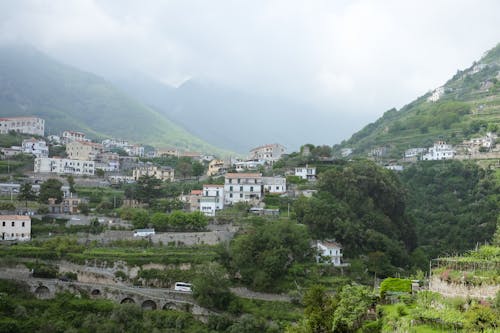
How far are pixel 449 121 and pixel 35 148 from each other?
48394mm

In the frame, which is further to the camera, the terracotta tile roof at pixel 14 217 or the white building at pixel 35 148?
the white building at pixel 35 148

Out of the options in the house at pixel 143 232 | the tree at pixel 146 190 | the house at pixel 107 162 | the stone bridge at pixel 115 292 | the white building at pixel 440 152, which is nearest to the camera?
the stone bridge at pixel 115 292

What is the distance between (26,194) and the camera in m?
48.0

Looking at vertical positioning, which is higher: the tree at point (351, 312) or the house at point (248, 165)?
the house at point (248, 165)

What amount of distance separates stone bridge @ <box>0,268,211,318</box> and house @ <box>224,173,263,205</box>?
15570 mm

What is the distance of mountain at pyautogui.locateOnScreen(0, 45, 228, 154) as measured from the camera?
394 feet

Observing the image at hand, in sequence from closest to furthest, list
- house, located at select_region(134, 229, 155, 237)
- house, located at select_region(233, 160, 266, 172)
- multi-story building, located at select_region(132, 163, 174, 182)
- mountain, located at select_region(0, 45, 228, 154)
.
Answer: house, located at select_region(134, 229, 155, 237), multi-story building, located at select_region(132, 163, 174, 182), house, located at select_region(233, 160, 266, 172), mountain, located at select_region(0, 45, 228, 154)

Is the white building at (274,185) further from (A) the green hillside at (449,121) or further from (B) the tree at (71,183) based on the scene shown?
(A) the green hillside at (449,121)

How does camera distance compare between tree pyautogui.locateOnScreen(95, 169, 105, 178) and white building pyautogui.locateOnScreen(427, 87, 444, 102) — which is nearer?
tree pyautogui.locateOnScreen(95, 169, 105, 178)

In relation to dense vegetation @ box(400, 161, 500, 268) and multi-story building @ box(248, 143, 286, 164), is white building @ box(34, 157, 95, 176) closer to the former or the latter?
multi-story building @ box(248, 143, 286, 164)

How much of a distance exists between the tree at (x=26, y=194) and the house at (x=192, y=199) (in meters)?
11.8

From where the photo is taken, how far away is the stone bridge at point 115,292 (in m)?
36.7

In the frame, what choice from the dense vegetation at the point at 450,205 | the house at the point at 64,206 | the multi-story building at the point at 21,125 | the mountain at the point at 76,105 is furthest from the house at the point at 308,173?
the mountain at the point at 76,105

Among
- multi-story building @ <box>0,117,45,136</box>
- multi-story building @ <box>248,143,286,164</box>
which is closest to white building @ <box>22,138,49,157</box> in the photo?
multi-story building @ <box>0,117,45,136</box>
